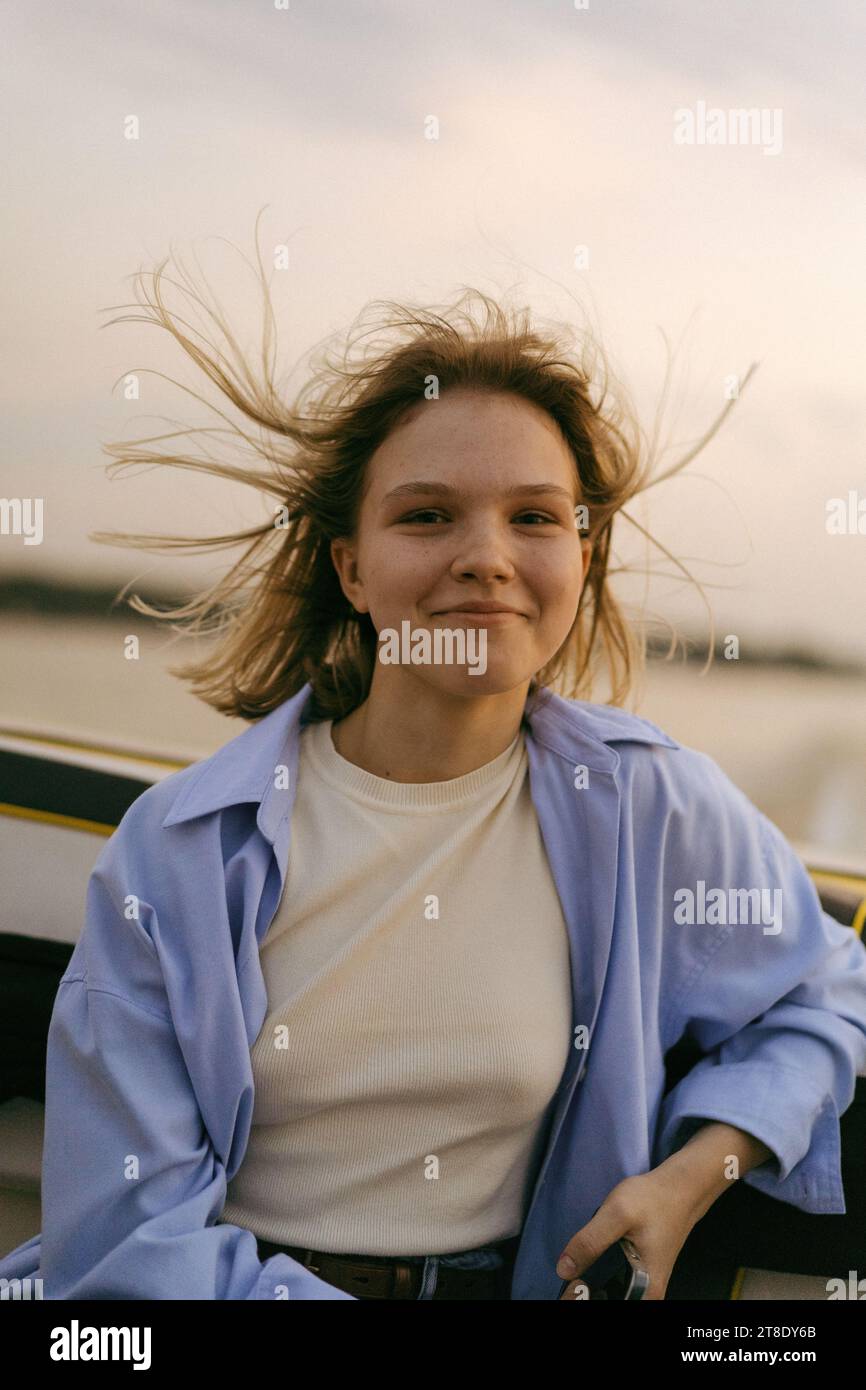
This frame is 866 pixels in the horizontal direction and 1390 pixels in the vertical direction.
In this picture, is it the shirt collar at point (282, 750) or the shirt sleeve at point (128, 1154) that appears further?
the shirt collar at point (282, 750)

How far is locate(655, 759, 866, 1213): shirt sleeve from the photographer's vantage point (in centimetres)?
125

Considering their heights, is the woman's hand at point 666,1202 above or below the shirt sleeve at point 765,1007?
below

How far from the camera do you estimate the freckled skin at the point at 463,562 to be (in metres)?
1.20

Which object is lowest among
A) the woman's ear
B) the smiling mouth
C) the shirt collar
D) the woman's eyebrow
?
the shirt collar

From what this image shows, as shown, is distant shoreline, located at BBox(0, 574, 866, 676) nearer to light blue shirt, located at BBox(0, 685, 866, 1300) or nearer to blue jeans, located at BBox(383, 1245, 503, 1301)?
light blue shirt, located at BBox(0, 685, 866, 1300)

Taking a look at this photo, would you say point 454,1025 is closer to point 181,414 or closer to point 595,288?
point 181,414

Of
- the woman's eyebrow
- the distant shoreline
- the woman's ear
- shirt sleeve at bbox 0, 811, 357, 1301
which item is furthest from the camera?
the distant shoreline

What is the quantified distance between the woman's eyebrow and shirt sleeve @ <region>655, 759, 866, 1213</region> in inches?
15.3

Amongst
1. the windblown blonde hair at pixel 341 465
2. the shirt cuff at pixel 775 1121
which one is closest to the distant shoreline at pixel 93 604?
the windblown blonde hair at pixel 341 465

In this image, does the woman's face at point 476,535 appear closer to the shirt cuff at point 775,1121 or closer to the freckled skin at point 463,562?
the freckled skin at point 463,562

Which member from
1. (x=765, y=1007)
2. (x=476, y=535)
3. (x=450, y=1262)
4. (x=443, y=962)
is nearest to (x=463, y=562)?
(x=476, y=535)

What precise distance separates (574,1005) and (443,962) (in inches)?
5.9

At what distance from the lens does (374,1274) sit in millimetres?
1181

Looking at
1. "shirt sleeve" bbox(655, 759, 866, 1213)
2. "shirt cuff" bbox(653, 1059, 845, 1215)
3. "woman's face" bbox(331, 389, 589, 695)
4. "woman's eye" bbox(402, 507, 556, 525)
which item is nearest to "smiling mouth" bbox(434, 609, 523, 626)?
"woman's face" bbox(331, 389, 589, 695)
